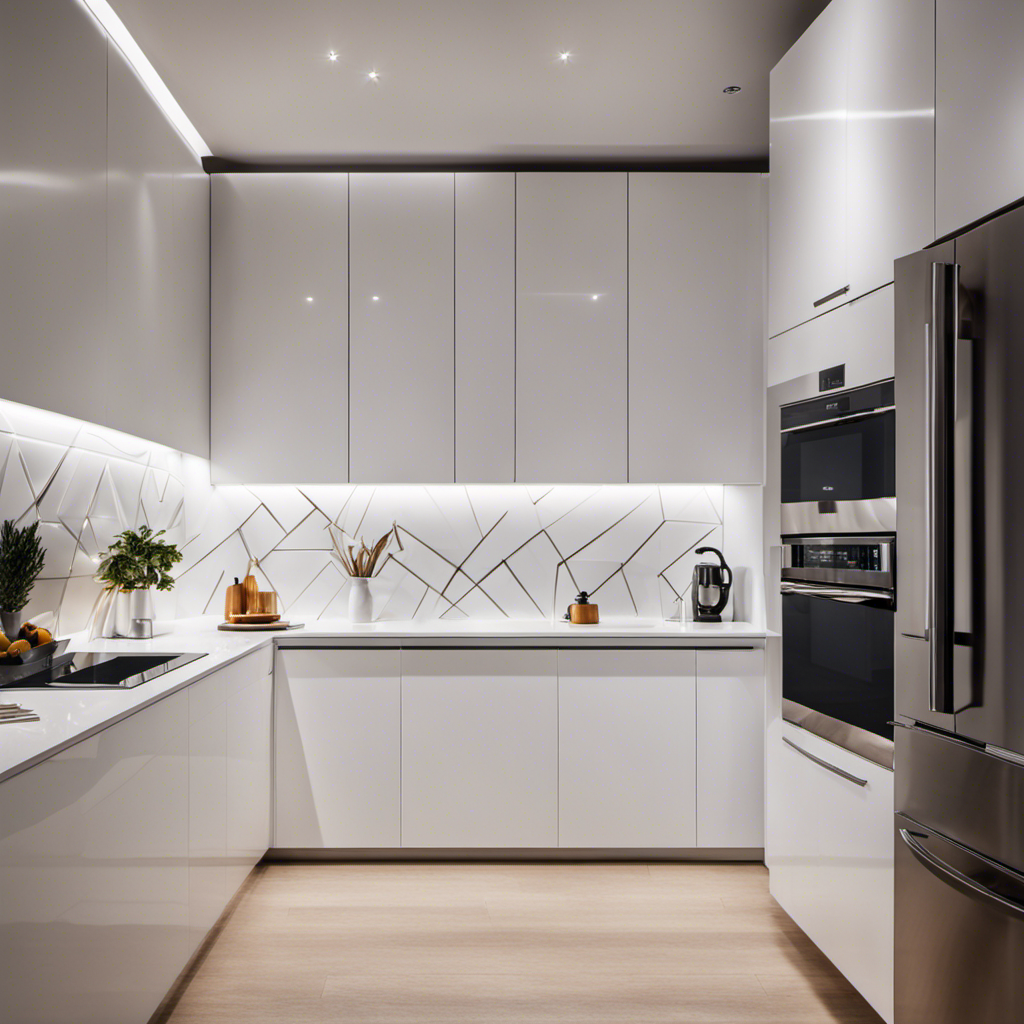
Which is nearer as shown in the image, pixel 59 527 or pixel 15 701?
pixel 15 701

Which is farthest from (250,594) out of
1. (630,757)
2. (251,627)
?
(630,757)

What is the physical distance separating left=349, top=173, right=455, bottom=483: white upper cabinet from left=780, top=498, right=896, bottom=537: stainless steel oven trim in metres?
1.39

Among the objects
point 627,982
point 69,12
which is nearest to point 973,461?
point 627,982

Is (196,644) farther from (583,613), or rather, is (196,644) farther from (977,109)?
(977,109)

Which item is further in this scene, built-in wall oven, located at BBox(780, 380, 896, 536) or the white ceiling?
the white ceiling

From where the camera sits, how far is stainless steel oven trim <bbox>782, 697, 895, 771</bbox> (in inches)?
71.2

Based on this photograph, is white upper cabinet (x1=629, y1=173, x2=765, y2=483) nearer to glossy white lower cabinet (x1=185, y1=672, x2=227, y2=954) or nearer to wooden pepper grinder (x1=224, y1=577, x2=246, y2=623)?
wooden pepper grinder (x1=224, y1=577, x2=246, y2=623)

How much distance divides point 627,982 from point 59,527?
83.1 inches

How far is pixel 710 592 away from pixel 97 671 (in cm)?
220

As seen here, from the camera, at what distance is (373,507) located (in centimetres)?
352

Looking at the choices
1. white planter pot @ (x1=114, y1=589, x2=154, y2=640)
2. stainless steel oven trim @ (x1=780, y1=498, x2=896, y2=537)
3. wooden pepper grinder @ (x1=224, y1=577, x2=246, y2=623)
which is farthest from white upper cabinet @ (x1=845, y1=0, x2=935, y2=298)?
wooden pepper grinder @ (x1=224, y1=577, x2=246, y2=623)

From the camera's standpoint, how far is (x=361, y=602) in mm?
3207

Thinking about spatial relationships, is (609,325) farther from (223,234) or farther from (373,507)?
(223,234)

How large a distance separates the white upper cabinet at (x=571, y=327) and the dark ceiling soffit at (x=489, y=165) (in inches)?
4.1
